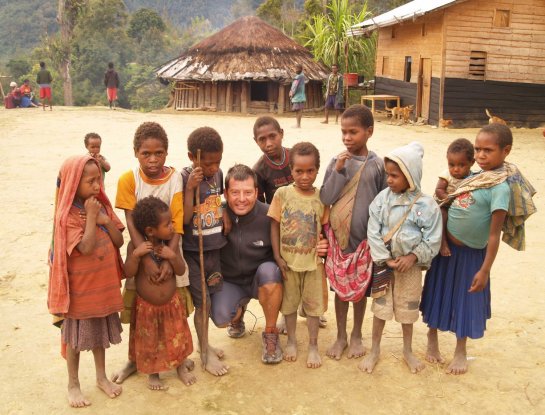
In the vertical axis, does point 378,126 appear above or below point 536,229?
above

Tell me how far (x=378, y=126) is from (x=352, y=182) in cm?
1210

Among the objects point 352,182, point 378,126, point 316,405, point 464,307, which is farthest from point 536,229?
point 378,126

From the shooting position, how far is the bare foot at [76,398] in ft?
8.49

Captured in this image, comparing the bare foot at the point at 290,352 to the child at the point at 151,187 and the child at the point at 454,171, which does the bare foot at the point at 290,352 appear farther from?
the child at the point at 454,171

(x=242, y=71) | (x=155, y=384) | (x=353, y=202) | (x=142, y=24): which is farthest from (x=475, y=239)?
(x=142, y=24)

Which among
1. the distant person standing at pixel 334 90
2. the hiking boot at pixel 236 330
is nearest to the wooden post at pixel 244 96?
the distant person standing at pixel 334 90

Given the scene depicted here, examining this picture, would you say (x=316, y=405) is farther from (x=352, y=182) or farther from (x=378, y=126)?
(x=378, y=126)

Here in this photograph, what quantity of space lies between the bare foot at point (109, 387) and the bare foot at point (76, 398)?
105 millimetres

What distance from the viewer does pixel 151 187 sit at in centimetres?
270

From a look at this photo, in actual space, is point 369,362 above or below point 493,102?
below

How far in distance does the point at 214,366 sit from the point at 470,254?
1578 mm

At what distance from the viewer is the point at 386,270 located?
2.86m

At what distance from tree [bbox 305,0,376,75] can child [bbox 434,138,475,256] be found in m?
15.9

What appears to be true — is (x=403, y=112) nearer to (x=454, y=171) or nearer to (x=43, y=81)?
(x=43, y=81)
